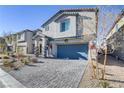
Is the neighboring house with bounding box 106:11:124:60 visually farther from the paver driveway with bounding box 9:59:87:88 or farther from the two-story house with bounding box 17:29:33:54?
the two-story house with bounding box 17:29:33:54

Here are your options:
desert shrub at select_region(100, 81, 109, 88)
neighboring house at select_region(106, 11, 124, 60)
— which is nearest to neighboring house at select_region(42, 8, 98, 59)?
neighboring house at select_region(106, 11, 124, 60)

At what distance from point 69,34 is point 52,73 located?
13.2 ft

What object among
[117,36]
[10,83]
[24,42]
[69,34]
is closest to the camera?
[10,83]

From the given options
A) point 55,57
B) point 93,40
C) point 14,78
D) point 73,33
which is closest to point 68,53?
point 55,57

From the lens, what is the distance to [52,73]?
8320mm

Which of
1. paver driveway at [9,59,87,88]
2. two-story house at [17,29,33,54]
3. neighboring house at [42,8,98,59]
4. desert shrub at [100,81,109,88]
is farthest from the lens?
two-story house at [17,29,33,54]

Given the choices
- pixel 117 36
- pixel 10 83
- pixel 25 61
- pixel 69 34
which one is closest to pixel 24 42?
pixel 25 61

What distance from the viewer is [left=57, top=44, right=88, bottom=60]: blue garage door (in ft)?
31.2

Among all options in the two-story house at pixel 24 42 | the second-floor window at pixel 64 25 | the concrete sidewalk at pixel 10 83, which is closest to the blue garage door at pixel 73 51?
the second-floor window at pixel 64 25

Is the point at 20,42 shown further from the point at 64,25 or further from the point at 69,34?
the point at 64,25

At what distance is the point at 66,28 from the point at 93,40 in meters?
4.48

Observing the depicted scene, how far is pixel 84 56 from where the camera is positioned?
928 cm

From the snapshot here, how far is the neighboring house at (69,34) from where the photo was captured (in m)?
9.43

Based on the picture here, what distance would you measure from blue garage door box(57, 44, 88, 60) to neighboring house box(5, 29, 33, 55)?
1684 mm
